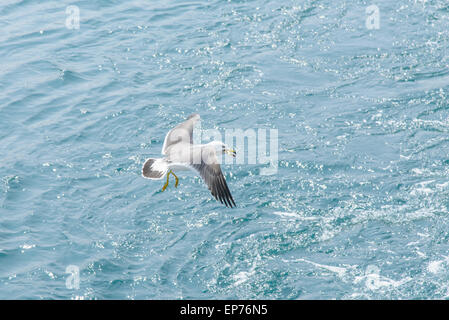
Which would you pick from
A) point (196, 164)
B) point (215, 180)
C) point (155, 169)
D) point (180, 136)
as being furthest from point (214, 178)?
point (180, 136)

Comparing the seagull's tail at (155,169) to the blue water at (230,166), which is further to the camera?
the blue water at (230,166)

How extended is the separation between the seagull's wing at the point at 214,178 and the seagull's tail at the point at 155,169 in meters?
0.52

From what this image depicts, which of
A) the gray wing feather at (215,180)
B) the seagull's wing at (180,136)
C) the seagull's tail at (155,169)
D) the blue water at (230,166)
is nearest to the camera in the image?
the gray wing feather at (215,180)

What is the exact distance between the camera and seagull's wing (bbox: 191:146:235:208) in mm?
10859

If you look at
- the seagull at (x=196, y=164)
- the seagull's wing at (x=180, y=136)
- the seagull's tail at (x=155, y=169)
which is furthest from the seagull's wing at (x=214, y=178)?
the seagull's wing at (x=180, y=136)

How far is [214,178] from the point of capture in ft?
36.0

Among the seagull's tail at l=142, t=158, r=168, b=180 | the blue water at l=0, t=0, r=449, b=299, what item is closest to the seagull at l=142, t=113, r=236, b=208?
the seagull's tail at l=142, t=158, r=168, b=180

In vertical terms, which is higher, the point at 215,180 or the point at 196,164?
the point at 196,164

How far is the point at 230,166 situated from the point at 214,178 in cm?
330

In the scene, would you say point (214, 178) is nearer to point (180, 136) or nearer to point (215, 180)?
point (215, 180)

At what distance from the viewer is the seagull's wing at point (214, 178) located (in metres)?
10.9

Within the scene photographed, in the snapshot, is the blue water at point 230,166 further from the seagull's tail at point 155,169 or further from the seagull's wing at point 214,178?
the seagull's tail at point 155,169

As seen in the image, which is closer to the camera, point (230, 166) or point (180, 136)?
point (180, 136)
